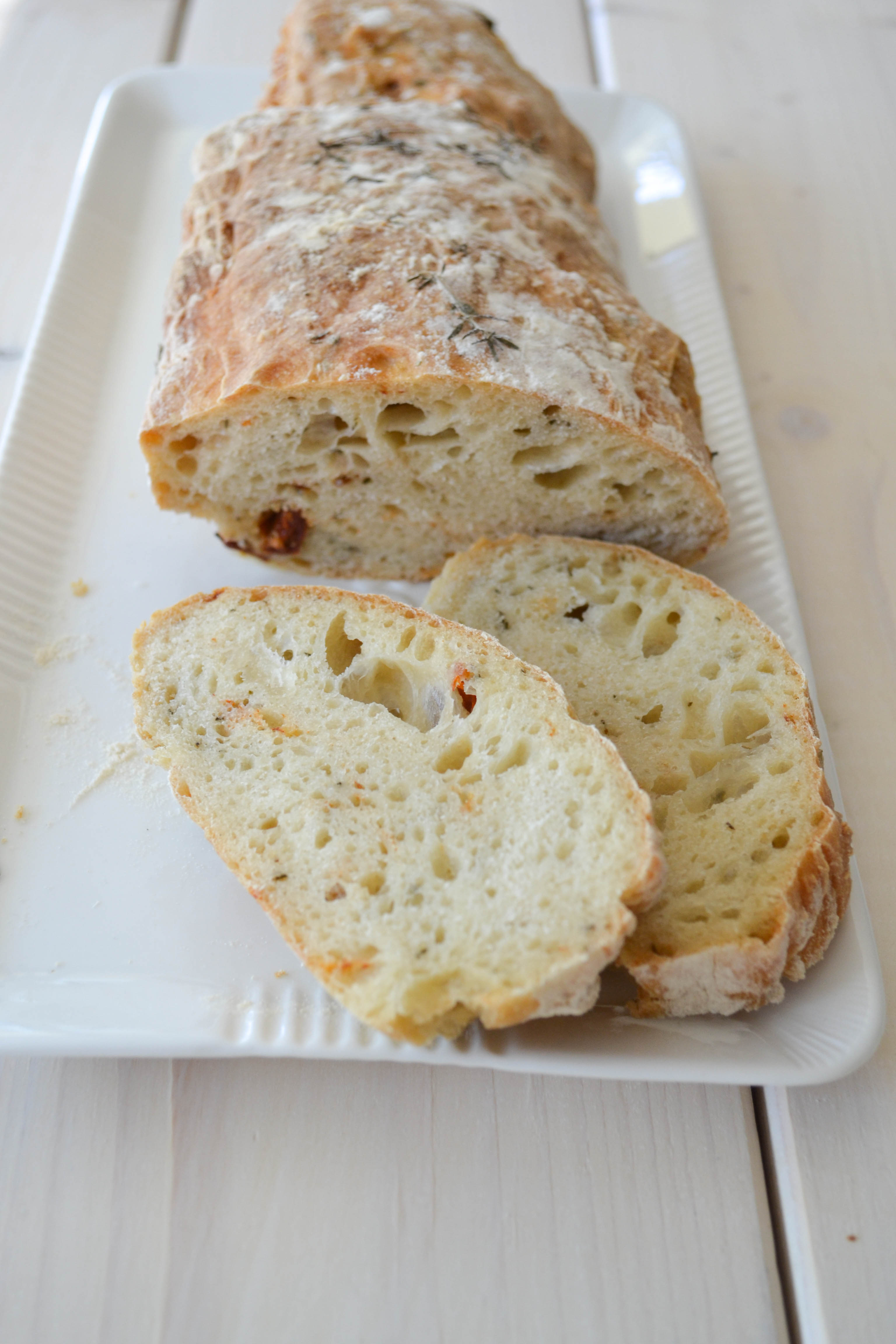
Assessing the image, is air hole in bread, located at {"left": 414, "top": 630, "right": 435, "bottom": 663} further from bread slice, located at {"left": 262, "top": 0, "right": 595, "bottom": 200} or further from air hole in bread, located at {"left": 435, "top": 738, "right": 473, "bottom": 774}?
bread slice, located at {"left": 262, "top": 0, "right": 595, "bottom": 200}

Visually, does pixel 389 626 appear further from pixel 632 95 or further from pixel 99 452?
pixel 632 95

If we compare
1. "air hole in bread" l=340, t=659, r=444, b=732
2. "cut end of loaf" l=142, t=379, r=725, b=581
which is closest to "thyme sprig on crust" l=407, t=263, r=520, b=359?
"cut end of loaf" l=142, t=379, r=725, b=581

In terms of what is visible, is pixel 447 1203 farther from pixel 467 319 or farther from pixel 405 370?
pixel 467 319

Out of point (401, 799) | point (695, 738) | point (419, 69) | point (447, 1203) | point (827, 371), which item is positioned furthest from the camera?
point (827, 371)

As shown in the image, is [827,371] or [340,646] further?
[827,371]

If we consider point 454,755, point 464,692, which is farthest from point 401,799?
point 464,692

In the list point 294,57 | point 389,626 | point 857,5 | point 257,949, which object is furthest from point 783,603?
point 857,5
